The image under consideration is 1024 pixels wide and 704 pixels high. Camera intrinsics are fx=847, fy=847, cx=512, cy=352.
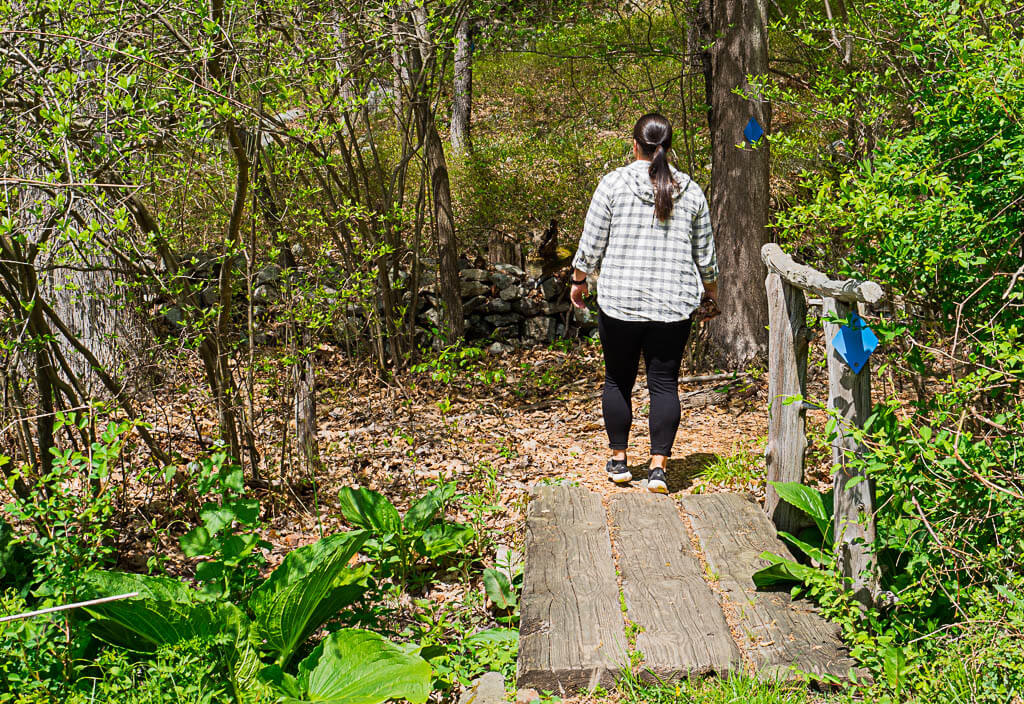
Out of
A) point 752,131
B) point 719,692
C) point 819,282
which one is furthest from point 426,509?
point 752,131

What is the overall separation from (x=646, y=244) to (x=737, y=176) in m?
3.11

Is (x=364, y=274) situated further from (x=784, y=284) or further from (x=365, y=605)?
(x=784, y=284)

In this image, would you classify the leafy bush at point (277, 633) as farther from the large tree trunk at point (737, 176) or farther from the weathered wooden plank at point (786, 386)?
the large tree trunk at point (737, 176)

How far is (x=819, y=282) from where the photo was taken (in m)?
3.28

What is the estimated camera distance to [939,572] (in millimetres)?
2879

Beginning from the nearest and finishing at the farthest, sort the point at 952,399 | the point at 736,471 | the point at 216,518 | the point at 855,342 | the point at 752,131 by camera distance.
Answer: the point at 952,399 → the point at 855,342 → the point at 216,518 → the point at 736,471 → the point at 752,131

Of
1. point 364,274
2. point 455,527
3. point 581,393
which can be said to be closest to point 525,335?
point 581,393

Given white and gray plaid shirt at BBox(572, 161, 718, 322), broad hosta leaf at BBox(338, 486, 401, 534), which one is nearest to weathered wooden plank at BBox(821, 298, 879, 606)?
white and gray plaid shirt at BBox(572, 161, 718, 322)

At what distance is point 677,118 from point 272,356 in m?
5.81

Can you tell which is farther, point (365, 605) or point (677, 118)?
point (677, 118)

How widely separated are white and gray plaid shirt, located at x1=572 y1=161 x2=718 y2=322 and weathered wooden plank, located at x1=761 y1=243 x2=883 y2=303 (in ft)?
1.62

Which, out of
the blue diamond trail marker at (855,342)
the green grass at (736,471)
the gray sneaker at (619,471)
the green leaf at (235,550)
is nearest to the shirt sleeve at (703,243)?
the gray sneaker at (619,471)

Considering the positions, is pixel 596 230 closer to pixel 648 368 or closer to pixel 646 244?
pixel 646 244

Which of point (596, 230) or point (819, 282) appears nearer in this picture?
point (819, 282)
